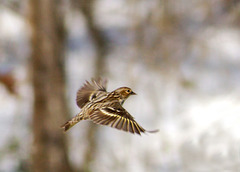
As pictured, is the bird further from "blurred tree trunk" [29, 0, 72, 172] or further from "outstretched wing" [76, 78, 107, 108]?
"blurred tree trunk" [29, 0, 72, 172]

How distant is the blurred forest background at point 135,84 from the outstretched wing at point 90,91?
9.17ft

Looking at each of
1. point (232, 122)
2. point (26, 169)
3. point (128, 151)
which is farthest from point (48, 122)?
point (232, 122)

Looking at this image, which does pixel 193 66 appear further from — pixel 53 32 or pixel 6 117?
pixel 6 117

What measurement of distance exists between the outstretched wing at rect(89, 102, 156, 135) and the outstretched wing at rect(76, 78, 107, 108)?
186 millimetres

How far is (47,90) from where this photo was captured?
5.94 m

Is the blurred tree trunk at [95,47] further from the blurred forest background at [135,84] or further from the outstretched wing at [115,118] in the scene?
the outstretched wing at [115,118]

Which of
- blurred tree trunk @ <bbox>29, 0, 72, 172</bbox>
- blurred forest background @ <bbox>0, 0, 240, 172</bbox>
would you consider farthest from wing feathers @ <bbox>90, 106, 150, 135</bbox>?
blurred tree trunk @ <bbox>29, 0, 72, 172</bbox>

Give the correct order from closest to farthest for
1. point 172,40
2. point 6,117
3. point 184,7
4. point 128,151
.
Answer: point 128,151 → point 172,40 → point 184,7 → point 6,117

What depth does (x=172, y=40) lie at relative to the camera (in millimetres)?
5418

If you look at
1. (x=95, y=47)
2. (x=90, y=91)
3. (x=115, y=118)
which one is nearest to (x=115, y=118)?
(x=115, y=118)

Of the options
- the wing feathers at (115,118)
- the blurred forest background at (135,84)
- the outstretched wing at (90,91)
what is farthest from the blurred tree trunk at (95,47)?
the wing feathers at (115,118)

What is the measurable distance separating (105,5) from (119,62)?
7.69 ft

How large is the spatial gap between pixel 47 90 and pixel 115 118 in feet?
15.8

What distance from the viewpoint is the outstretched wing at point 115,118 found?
Result: 117cm
